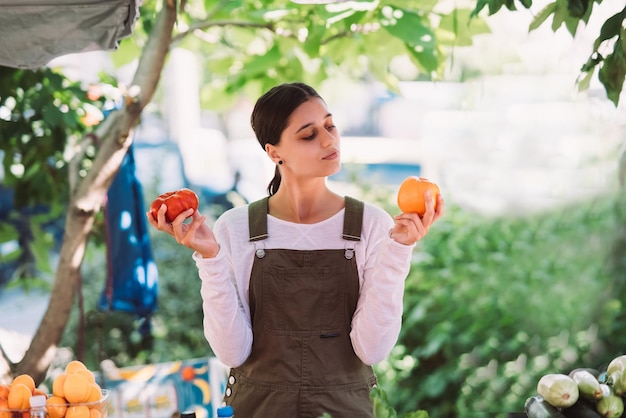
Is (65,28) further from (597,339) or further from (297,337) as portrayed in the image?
(597,339)

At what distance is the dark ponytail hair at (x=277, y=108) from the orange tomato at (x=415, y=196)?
396 millimetres

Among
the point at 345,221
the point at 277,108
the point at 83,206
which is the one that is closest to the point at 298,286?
the point at 345,221

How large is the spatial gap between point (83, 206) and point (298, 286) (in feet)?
3.58

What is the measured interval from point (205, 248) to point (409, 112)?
3.98 metres

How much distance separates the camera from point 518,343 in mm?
4551

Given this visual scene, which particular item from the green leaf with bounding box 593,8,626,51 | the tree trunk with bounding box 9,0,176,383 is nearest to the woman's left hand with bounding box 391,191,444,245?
the green leaf with bounding box 593,8,626,51

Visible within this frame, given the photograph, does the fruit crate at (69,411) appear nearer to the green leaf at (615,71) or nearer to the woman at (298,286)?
the woman at (298,286)

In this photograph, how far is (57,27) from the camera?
7.22 ft

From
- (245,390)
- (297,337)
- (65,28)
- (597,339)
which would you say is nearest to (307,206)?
(297,337)

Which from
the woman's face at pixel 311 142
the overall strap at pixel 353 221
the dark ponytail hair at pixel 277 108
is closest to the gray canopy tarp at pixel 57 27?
the dark ponytail hair at pixel 277 108

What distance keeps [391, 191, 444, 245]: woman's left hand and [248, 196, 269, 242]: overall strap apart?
395 mm

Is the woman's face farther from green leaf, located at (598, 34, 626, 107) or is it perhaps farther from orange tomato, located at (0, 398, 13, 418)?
orange tomato, located at (0, 398, 13, 418)

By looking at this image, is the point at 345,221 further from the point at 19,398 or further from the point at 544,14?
the point at 19,398

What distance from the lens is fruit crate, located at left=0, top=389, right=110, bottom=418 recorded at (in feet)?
5.65
